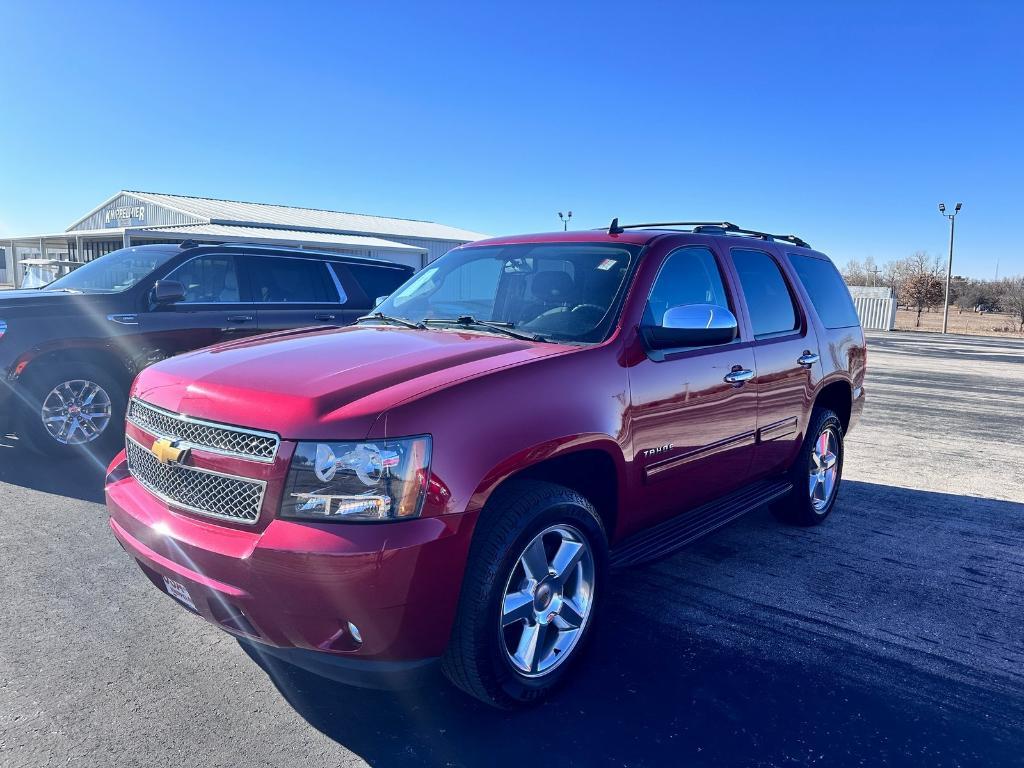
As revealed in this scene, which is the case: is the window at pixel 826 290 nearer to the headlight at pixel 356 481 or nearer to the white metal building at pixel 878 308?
the headlight at pixel 356 481

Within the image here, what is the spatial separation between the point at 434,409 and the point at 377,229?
39.2 m

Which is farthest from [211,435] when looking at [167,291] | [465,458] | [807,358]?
[167,291]

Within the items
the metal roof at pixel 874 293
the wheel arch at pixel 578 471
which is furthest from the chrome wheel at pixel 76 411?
the metal roof at pixel 874 293

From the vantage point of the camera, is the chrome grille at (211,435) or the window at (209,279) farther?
the window at (209,279)

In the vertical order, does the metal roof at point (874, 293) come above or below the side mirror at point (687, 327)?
above

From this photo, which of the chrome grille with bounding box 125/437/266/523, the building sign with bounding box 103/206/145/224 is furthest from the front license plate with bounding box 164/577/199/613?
the building sign with bounding box 103/206/145/224

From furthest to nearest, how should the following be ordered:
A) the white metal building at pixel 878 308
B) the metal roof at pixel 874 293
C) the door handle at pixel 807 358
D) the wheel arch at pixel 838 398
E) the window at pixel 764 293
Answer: the metal roof at pixel 874 293
the white metal building at pixel 878 308
the wheel arch at pixel 838 398
the door handle at pixel 807 358
the window at pixel 764 293

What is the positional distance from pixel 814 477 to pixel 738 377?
1609 millimetres

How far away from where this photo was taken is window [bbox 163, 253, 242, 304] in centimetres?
711

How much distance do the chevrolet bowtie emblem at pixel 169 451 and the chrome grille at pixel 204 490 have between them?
3 cm

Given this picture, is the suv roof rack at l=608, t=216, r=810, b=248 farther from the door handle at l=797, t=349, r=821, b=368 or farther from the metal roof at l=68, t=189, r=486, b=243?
the metal roof at l=68, t=189, r=486, b=243

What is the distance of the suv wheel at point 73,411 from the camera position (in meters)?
5.99

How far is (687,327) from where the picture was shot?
11.1 feet

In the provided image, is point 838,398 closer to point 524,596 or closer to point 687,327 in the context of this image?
point 687,327
